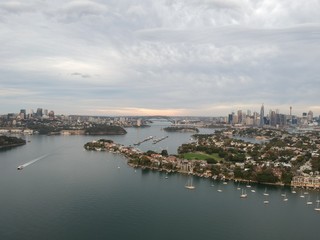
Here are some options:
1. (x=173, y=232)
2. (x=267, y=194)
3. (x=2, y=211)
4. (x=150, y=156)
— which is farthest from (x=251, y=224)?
(x=150, y=156)

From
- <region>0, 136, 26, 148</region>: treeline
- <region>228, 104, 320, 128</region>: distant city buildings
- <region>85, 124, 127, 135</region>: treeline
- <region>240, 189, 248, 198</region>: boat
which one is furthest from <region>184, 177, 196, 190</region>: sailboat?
<region>228, 104, 320, 128</region>: distant city buildings

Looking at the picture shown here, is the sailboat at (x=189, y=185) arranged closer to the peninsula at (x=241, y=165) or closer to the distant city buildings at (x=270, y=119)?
the peninsula at (x=241, y=165)

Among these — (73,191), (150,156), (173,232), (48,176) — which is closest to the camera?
(173,232)

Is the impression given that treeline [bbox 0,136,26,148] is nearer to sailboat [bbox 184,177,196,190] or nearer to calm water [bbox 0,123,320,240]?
calm water [bbox 0,123,320,240]

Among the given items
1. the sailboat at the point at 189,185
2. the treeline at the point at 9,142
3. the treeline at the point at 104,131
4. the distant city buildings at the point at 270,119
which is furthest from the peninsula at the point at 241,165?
the distant city buildings at the point at 270,119

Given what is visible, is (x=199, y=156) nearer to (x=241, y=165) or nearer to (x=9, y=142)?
(x=241, y=165)

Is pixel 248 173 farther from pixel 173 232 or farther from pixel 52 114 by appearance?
pixel 52 114

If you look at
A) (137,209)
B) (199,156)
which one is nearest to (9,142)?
(199,156)

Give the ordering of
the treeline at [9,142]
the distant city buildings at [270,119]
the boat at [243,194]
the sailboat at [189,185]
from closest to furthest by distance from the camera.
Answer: the boat at [243,194]
the sailboat at [189,185]
the treeline at [9,142]
the distant city buildings at [270,119]
